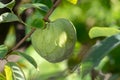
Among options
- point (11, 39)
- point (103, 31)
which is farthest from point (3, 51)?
point (11, 39)

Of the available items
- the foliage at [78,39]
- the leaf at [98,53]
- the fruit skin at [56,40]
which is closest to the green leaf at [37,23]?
the fruit skin at [56,40]

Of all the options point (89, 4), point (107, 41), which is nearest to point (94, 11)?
point (89, 4)

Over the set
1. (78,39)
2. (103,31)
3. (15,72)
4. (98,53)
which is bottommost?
(78,39)

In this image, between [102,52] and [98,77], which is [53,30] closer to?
[102,52]

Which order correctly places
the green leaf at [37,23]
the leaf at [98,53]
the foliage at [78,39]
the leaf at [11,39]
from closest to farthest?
the leaf at [98,53] → the green leaf at [37,23] → the foliage at [78,39] → the leaf at [11,39]

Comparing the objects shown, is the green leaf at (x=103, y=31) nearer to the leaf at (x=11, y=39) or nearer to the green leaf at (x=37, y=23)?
the green leaf at (x=37, y=23)

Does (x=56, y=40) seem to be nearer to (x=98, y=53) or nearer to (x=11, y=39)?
(x=98, y=53)

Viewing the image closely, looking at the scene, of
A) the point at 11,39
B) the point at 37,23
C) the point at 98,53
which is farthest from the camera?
the point at 11,39
